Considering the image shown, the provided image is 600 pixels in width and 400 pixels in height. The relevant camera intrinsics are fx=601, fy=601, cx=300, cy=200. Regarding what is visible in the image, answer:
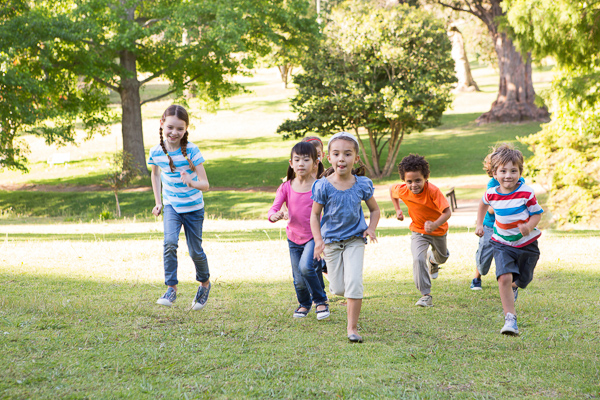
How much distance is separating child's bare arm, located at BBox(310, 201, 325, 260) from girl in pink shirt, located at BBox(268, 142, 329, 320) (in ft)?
1.14

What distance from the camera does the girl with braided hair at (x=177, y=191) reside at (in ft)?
16.8

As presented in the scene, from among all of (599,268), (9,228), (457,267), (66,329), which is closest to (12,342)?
(66,329)

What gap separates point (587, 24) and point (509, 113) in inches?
976

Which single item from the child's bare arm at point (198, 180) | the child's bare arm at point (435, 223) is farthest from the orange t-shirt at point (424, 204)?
the child's bare arm at point (198, 180)

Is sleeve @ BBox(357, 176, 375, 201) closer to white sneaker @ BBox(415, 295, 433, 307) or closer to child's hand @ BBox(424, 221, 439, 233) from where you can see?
child's hand @ BBox(424, 221, 439, 233)

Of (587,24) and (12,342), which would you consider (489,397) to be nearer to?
(12,342)

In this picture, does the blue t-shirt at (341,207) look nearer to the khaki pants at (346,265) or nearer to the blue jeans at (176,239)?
the khaki pants at (346,265)

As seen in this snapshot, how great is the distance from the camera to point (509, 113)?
3622cm

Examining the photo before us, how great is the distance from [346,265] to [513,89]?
34733mm

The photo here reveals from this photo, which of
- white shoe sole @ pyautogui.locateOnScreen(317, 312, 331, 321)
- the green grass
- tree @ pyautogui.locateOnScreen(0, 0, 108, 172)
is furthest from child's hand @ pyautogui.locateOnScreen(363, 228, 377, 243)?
tree @ pyautogui.locateOnScreen(0, 0, 108, 172)

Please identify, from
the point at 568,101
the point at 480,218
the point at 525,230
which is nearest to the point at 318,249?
the point at 525,230

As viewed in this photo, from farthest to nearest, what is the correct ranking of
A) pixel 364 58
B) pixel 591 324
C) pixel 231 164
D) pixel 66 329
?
1. pixel 231 164
2. pixel 364 58
3. pixel 591 324
4. pixel 66 329

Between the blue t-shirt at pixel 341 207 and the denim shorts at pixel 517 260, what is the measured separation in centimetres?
115

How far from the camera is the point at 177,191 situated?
523 centimetres
